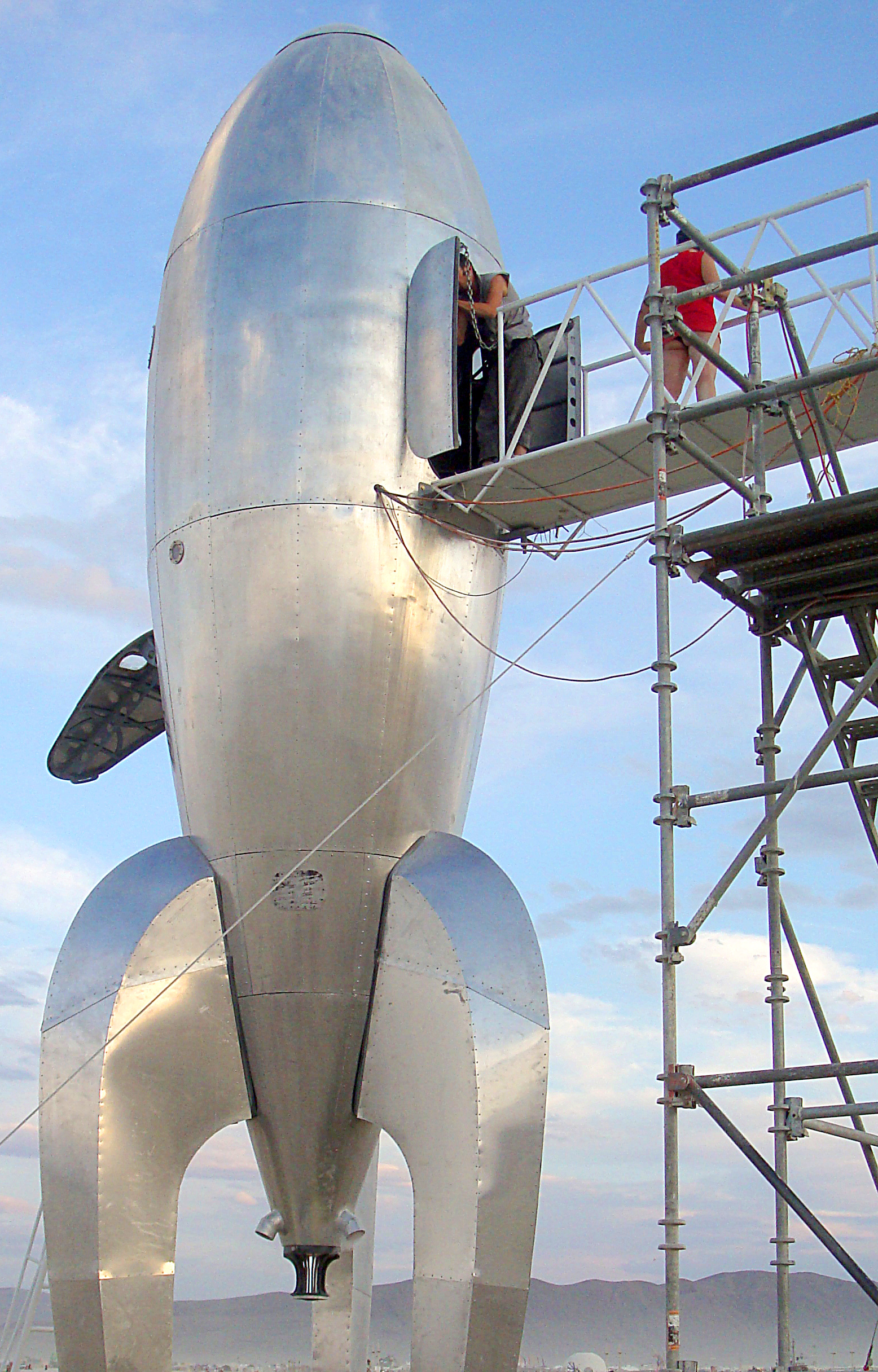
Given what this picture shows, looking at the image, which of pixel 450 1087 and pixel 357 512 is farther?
pixel 357 512

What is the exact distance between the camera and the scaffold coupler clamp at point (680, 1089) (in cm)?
892

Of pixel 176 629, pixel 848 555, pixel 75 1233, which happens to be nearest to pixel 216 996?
pixel 75 1233

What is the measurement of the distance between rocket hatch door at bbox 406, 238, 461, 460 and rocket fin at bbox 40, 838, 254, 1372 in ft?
11.0

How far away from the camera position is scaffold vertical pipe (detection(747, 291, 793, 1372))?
9938 mm

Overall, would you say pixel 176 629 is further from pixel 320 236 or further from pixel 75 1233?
pixel 75 1233

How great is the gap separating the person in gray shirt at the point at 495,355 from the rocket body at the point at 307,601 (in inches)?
19.4

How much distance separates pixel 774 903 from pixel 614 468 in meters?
3.39

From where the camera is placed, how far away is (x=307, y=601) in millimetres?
11117

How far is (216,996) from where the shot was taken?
1105 centimetres

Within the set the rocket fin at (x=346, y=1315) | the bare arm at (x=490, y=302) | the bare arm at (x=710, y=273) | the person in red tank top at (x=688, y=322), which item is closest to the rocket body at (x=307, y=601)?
the bare arm at (x=490, y=302)

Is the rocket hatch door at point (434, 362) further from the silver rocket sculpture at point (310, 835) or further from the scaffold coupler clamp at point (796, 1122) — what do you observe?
the scaffold coupler clamp at point (796, 1122)

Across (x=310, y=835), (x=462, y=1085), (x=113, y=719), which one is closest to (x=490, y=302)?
(x=310, y=835)

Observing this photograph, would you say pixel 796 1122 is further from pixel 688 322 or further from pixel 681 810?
pixel 688 322

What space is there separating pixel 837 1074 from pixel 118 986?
15.2 feet
